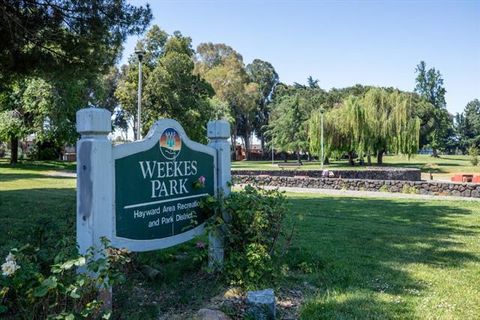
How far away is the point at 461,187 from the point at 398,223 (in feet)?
27.9

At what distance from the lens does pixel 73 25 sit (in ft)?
27.7

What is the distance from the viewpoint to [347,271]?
4664mm

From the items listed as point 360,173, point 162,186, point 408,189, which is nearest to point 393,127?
point 360,173

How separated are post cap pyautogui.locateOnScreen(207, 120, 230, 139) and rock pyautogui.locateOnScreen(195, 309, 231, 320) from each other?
1.88 m

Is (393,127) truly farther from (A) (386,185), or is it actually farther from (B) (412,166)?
(A) (386,185)

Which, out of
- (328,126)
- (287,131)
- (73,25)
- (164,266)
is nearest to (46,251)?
(164,266)

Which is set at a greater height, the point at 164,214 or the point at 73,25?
the point at 73,25

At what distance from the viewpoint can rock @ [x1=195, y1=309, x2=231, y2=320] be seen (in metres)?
3.01

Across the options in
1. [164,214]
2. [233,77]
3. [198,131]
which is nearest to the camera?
[164,214]

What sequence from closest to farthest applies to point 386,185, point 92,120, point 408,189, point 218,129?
point 92,120 < point 218,129 < point 408,189 < point 386,185

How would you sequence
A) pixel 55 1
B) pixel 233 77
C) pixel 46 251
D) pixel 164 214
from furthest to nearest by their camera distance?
pixel 233 77
pixel 55 1
pixel 164 214
pixel 46 251

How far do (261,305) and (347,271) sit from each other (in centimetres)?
182

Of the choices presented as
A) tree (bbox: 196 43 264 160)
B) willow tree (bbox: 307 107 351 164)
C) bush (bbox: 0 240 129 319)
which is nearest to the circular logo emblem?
bush (bbox: 0 240 129 319)

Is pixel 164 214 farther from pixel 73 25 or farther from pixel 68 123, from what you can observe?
pixel 68 123
